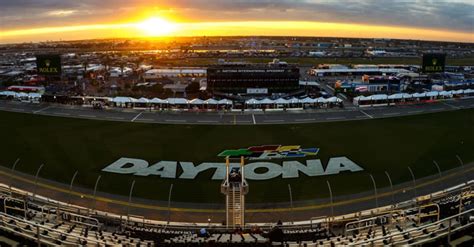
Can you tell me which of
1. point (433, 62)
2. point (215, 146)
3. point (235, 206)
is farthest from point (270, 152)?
point (433, 62)

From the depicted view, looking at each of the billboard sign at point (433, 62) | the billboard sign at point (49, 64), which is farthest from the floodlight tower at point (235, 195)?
the billboard sign at point (433, 62)

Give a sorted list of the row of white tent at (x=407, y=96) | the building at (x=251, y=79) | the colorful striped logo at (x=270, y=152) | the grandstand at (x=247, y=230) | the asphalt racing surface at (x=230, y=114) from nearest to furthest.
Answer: the grandstand at (x=247, y=230), the colorful striped logo at (x=270, y=152), the asphalt racing surface at (x=230, y=114), the row of white tent at (x=407, y=96), the building at (x=251, y=79)

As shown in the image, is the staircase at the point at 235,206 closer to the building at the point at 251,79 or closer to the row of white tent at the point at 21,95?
the row of white tent at the point at 21,95

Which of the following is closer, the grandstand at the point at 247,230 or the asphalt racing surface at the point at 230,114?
the grandstand at the point at 247,230

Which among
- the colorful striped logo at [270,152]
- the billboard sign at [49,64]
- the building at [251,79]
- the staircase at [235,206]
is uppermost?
the billboard sign at [49,64]

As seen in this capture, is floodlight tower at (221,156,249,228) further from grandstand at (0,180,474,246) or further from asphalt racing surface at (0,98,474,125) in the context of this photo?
asphalt racing surface at (0,98,474,125)

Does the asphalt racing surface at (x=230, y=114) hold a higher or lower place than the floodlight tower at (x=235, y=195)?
lower
